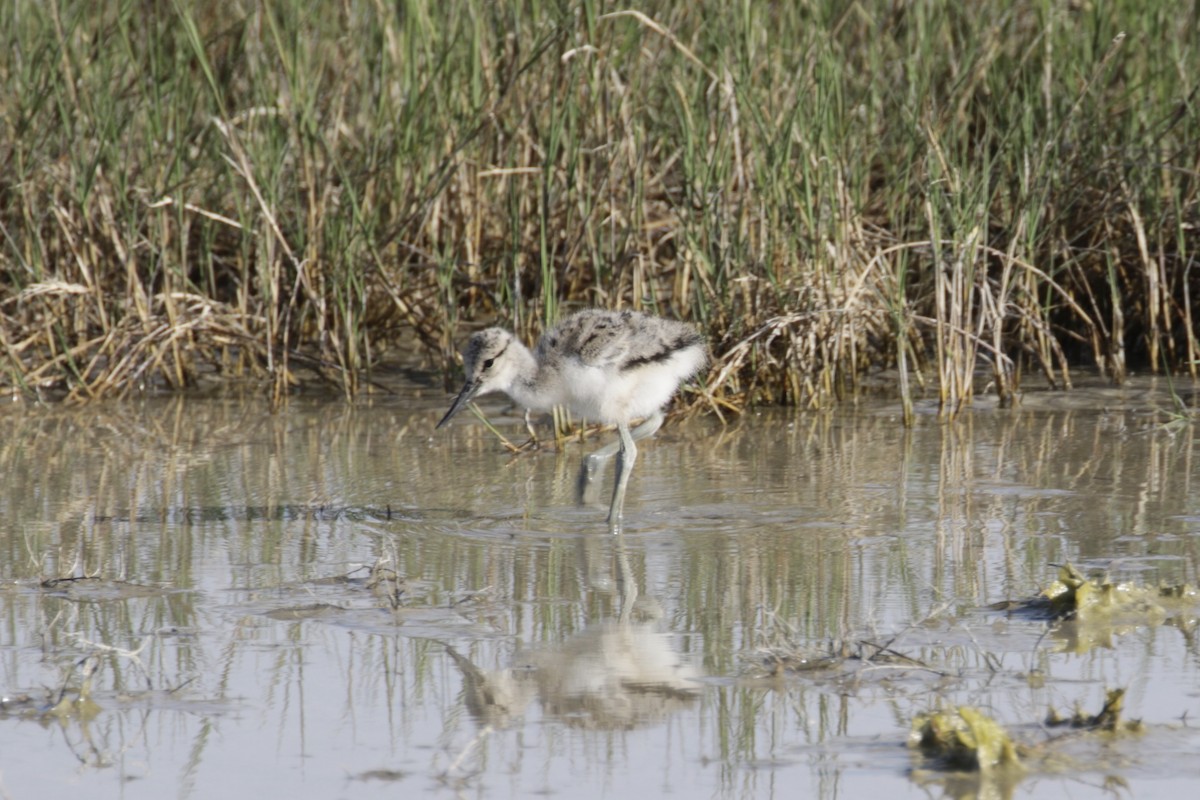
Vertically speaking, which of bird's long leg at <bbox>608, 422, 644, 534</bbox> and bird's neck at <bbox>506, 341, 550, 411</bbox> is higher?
bird's neck at <bbox>506, 341, 550, 411</bbox>

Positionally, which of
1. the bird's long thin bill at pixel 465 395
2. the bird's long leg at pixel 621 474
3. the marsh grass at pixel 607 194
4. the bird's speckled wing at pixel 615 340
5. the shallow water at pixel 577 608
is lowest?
the shallow water at pixel 577 608

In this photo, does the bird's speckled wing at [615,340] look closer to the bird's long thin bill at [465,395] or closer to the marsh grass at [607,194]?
the bird's long thin bill at [465,395]

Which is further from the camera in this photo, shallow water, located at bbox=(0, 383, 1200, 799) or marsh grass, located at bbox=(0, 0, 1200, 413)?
marsh grass, located at bbox=(0, 0, 1200, 413)

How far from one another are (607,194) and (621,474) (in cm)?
212

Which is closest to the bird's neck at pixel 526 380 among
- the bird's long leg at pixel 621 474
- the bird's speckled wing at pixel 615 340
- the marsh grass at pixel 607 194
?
the bird's speckled wing at pixel 615 340

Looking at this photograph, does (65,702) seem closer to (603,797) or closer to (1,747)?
(1,747)

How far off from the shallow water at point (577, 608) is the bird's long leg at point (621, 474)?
2.2 inches

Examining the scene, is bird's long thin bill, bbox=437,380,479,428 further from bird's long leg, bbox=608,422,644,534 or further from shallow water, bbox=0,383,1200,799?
bird's long leg, bbox=608,422,644,534

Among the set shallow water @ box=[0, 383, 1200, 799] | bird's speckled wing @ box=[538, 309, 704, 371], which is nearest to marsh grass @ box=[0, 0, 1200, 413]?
shallow water @ box=[0, 383, 1200, 799]

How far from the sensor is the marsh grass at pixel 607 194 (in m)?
6.67

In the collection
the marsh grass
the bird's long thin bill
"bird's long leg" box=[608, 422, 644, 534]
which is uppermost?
the marsh grass

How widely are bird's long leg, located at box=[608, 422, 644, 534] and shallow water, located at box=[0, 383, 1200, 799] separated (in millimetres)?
57

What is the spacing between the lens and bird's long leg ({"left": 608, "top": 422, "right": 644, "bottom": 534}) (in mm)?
5043

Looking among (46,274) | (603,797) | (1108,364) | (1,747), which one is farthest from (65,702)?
(1108,364)
